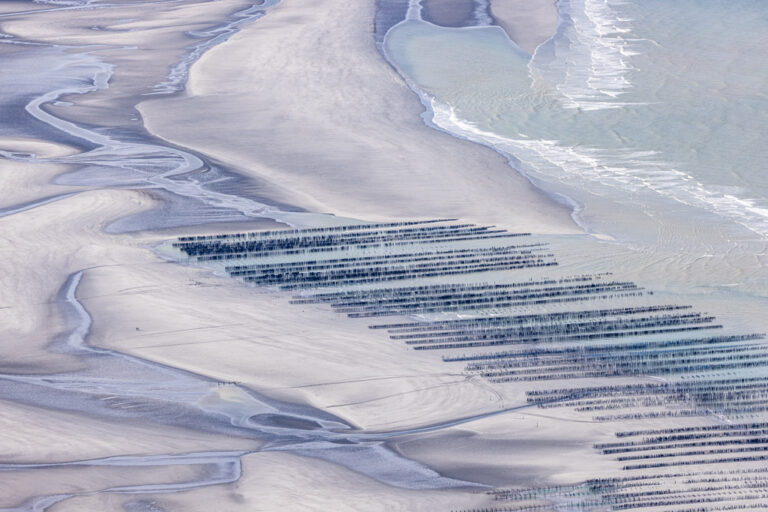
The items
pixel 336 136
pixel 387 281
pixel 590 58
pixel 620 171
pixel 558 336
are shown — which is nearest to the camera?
pixel 558 336

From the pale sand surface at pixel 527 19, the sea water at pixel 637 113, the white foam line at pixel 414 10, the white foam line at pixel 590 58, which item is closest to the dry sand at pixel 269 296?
the sea water at pixel 637 113

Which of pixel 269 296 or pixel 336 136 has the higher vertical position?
pixel 336 136

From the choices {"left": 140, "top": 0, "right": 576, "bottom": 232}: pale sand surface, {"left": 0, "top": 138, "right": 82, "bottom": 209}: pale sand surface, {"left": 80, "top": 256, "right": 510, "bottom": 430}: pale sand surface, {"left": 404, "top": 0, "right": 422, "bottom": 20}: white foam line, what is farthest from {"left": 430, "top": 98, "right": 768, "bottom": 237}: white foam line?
{"left": 404, "top": 0, "right": 422, "bottom": 20}: white foam line

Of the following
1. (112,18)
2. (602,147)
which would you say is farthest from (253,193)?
(112,18)

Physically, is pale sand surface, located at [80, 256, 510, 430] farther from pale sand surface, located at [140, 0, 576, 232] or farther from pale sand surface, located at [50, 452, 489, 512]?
pale sand surface, located at [140, 0, 576, 232]

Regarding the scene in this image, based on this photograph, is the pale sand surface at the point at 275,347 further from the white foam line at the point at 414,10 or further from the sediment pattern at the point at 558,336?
the white foam line at the point at 414,10

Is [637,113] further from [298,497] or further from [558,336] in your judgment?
A: [298,497]

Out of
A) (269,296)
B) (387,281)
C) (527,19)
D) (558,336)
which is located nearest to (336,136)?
(387,281)

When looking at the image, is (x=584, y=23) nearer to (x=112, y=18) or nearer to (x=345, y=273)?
(x=112, y=18)
